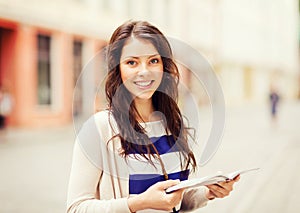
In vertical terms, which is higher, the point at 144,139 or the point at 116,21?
the point at 116,21

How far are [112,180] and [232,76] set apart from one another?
130 ft

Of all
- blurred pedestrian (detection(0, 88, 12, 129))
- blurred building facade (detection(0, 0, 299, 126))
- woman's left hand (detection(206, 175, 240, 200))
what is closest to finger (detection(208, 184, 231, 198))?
woman's left hand (detection(206, 175, 240, 200))

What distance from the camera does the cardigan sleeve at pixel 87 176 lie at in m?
1.46

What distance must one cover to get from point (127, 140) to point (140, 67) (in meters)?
0.22

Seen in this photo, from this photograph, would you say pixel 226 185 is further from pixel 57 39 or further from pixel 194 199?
pixel 57 39

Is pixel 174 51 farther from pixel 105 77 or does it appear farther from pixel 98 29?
pixel 98 29

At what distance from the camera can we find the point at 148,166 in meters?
1.48

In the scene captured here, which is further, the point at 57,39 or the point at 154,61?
the point at 57,39

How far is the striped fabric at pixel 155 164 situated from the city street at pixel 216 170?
14 cm

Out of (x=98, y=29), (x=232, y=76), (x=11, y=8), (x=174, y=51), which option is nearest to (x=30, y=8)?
(x=11, y=8)

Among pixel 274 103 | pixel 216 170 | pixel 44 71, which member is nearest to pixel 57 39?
pixel 44 71

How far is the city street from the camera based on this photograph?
5664 millimetres

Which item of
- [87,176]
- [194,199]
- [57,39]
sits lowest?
[194,199]

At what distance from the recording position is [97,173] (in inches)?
58.4
